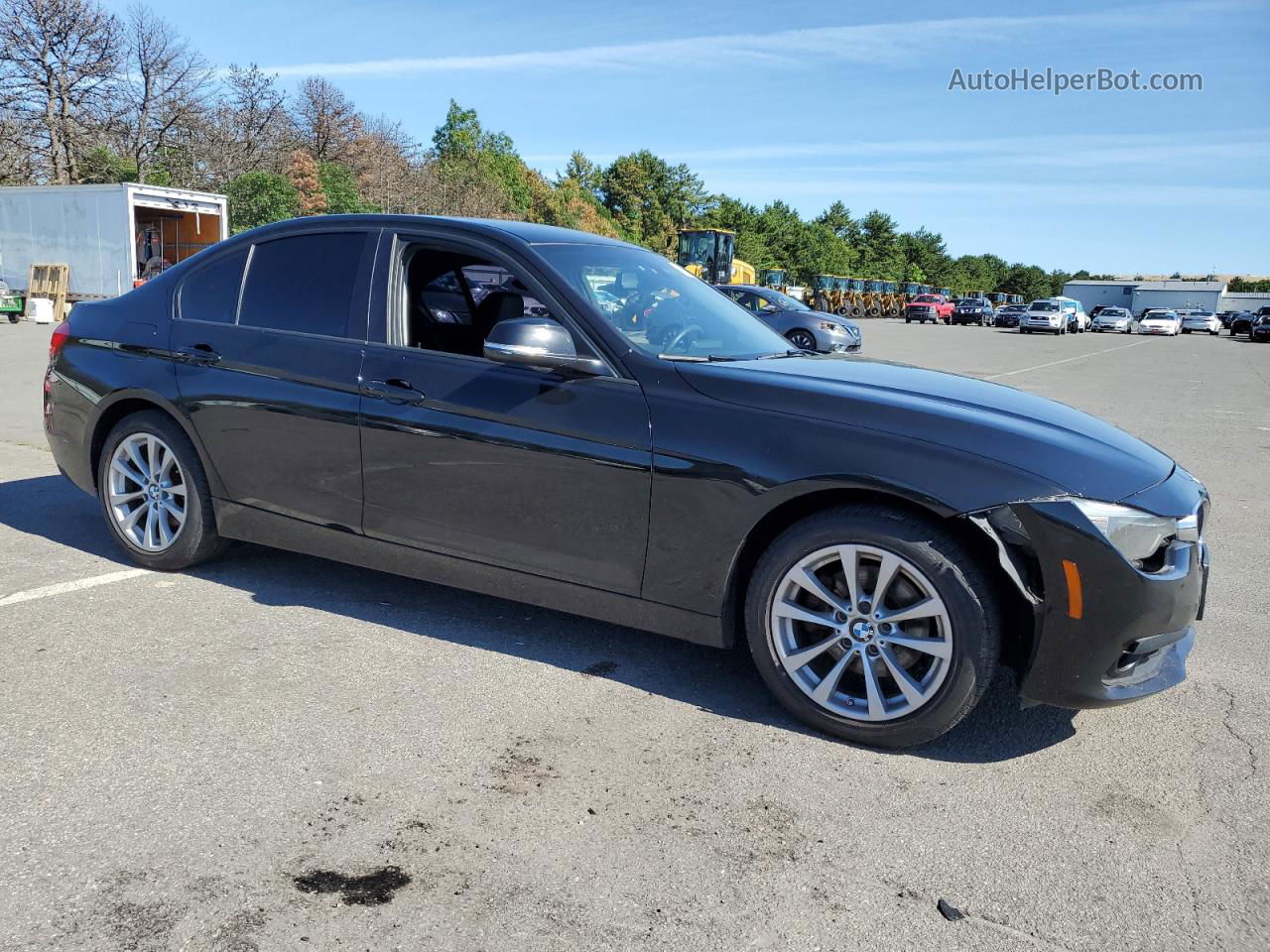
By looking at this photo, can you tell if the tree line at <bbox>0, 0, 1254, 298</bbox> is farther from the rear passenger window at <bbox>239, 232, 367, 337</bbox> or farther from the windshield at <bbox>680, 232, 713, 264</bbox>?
the rear passenger window at <bbox>239, 232, 367, 337</bbox>

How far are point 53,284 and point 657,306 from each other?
25.5 m

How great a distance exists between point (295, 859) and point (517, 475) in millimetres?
1591

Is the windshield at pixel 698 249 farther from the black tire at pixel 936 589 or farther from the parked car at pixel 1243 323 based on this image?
the black tire at pixel 936 589

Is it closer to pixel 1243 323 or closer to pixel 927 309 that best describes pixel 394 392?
pixel 1243 323

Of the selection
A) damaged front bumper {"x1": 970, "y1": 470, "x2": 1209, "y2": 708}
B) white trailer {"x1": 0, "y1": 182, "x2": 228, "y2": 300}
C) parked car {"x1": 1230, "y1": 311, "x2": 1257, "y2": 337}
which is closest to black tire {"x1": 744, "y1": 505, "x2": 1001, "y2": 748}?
damaged front bumper {"x1": 970, "y1": 470, "x2": 1209, "y2": 708}

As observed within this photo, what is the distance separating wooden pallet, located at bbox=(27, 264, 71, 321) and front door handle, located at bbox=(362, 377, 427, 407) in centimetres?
2466

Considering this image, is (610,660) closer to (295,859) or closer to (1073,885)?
(295,859)

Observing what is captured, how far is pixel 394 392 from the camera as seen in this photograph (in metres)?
4.09

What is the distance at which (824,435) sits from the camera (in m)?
3.36

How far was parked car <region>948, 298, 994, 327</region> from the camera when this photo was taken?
6362cm

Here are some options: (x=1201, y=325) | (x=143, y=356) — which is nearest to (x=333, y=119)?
(x=1201, y=325)

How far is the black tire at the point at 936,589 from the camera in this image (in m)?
3.17

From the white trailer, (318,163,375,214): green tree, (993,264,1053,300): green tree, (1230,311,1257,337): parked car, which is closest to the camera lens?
the white trailer

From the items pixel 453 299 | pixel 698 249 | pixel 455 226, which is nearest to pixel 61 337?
pixel 453 299
